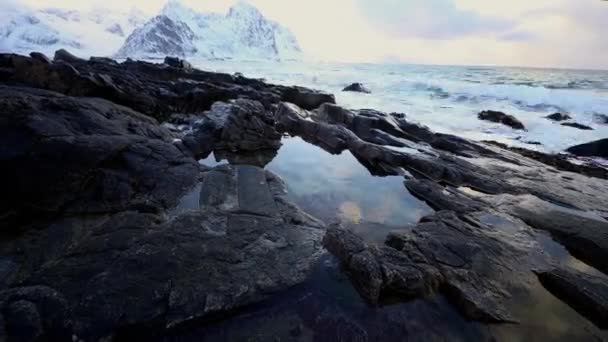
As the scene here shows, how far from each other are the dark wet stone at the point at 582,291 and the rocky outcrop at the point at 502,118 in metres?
19.3

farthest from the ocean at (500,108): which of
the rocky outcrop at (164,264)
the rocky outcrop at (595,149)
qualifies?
the rocky outcrop at (164,264)

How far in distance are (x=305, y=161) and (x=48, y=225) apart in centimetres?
719

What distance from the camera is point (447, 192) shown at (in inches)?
310

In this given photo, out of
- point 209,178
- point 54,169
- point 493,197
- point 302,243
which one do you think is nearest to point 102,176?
point 54,169

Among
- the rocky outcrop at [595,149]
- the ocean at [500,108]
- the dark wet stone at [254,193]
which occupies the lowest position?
the ocean at [500,108]

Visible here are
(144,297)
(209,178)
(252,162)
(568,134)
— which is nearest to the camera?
(144,297)

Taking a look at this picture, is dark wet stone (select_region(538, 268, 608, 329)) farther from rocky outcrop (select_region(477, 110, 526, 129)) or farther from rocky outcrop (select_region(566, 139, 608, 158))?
rocky outcrop (select_region(477, 110, 526, 129))

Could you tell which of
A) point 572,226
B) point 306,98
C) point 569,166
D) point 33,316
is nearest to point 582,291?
point 572,226

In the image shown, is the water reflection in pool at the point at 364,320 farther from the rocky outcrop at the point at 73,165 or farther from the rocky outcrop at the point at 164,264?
the rocky outcrop at the point at 73,165

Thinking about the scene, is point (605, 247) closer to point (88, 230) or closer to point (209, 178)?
point (209, 178)

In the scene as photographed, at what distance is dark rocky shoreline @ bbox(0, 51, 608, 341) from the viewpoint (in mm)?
3611

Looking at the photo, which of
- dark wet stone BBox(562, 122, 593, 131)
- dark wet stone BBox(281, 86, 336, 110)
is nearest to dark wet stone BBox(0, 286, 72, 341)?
dark wet stone BBox(281, 86, 336, 110)

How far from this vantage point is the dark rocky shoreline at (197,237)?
361cm

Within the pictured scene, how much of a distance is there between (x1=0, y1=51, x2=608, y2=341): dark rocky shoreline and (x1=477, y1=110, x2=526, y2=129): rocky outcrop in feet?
41.7
